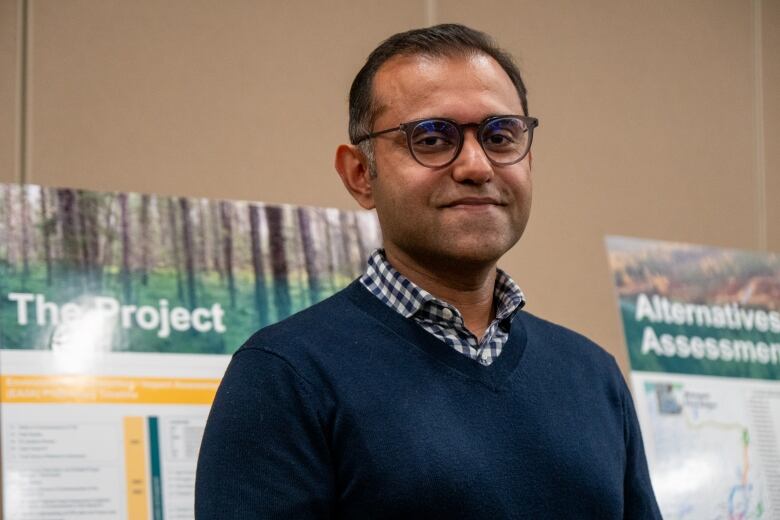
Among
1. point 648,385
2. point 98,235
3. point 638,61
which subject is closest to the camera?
point 98,235

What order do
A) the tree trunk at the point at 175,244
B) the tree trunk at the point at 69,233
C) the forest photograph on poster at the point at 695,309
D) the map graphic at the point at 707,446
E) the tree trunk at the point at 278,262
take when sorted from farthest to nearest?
the forest photograph on poster at the point at 695,309
the map graphic at the point at 707,446
the tree trunk at the point at 278,262
the tree trunk at the point at 175,244
the tree trunk at the point at 69,233

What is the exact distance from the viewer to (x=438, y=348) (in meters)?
1.41

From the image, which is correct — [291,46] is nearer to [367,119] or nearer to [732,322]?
[367,119]

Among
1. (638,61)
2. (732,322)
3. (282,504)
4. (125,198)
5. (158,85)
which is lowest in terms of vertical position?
(282,504)

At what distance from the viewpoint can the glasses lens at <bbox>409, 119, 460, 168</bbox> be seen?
1.44m

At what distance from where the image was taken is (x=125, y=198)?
91.5 inches

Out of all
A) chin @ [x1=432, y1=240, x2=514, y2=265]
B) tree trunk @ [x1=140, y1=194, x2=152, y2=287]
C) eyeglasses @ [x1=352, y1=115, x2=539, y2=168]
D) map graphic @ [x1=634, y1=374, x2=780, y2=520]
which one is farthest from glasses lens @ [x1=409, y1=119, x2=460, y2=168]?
map graphic @ [x1=634, y1=374, x2=780, y2=520]

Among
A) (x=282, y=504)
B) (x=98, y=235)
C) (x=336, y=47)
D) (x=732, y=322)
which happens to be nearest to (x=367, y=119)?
(x=282, y=504)

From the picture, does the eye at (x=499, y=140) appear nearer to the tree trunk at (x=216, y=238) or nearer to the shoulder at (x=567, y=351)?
the shoulder at (x=567, y=351)

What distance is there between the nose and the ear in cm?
18

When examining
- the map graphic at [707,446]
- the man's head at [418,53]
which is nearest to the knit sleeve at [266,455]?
the man's head at [418,53]

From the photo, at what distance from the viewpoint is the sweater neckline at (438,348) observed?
4.58ft

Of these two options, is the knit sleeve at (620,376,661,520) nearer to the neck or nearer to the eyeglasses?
the neck

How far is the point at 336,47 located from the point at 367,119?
1.34 m
